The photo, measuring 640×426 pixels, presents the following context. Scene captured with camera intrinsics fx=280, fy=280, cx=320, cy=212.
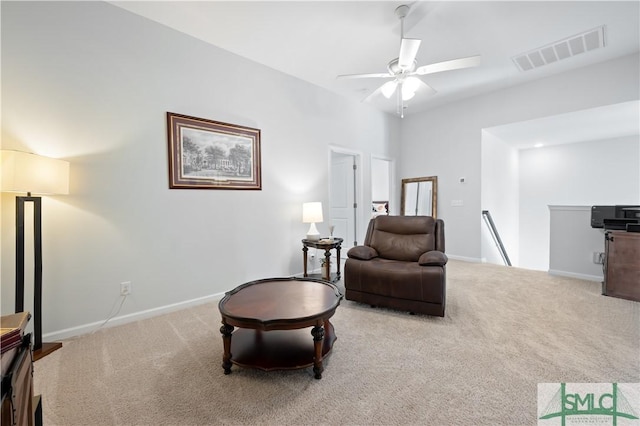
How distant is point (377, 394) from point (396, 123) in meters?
5.37

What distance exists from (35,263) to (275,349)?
1841 millimetres

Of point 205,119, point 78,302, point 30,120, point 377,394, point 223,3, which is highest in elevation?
point 223,3

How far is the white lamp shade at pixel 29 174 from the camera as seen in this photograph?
1.81 metres

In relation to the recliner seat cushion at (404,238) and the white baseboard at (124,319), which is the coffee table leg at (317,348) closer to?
the recliner seat cushion at (404,238)

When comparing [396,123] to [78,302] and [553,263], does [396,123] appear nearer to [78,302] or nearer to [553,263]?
[553,263]

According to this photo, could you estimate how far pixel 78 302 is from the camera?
7.63ft

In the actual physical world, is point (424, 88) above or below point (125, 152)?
above

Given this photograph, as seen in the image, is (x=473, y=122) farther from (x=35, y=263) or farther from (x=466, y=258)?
(x=35, y=263)

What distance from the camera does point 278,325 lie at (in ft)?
5.22

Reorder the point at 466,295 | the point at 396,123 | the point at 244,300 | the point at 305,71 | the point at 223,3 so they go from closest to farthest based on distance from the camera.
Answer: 1. the point at 244,300
2. the point at 223,3
3. the point at 466,295
4. the point at 305,71
5. the point at 396,123

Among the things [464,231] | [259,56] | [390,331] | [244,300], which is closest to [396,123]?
[464,231]

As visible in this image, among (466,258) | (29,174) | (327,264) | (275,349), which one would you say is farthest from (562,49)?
(29,174)

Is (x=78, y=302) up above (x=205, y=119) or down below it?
below

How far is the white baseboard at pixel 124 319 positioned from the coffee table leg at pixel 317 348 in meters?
1.81
